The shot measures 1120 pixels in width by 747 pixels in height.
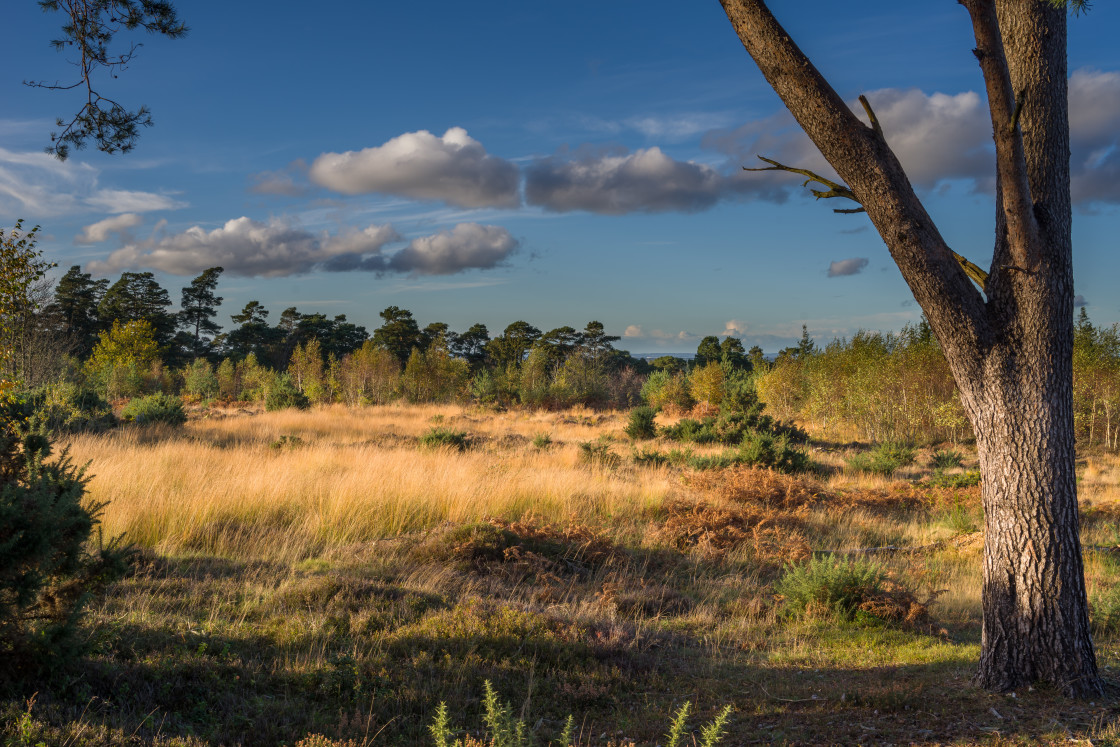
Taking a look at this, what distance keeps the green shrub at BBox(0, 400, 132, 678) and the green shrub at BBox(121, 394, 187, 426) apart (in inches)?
629

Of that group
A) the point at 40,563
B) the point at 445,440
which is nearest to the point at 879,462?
the point at 445,440

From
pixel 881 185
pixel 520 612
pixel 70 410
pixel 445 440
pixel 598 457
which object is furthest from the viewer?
pixel 445 440

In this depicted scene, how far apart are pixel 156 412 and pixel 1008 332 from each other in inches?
783

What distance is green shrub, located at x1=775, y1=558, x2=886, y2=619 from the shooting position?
6.02m

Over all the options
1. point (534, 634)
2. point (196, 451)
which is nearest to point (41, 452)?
point (534, 634)

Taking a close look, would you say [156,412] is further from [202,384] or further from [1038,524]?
[202,384]

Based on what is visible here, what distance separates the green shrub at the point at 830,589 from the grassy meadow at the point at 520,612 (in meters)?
0.03

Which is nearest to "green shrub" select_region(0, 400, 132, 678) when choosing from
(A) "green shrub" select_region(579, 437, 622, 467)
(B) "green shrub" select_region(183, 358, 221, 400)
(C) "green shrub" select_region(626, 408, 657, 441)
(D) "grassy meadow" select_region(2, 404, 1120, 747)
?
(D) "grassy meadow" select_region(2, 404, 1120, 747)

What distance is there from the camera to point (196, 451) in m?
10.6

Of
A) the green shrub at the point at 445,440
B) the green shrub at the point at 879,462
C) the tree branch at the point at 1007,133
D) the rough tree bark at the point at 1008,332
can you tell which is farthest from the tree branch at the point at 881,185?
the green shrub at the point at 879,462

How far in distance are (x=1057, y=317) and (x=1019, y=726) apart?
7.64 ft

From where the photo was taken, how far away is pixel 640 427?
22.3m

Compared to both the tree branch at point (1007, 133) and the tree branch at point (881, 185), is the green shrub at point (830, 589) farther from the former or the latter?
the tree branch at point (1007, 133)

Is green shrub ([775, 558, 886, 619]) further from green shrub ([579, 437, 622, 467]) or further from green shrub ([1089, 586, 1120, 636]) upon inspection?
green shrub ([579, 437, 622, 467])
